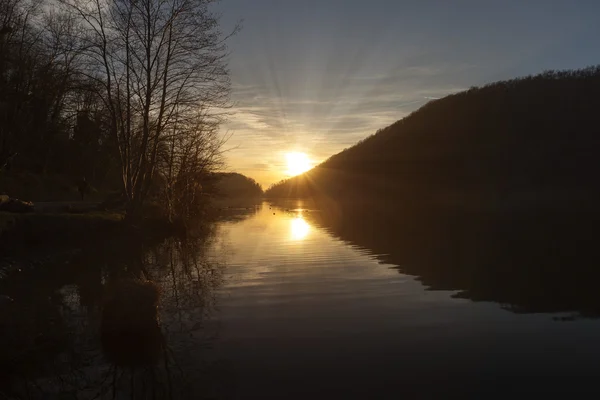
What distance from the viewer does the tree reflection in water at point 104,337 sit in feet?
29.2


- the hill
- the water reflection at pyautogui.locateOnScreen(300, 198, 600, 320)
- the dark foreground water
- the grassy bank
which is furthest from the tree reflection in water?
the hill

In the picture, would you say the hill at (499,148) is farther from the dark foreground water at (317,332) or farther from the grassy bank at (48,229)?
the dark foreground water at (317,332)

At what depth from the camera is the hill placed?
4454 inches

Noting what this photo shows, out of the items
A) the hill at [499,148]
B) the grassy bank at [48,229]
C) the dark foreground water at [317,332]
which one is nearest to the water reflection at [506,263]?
the dark foreground water at [317,332]

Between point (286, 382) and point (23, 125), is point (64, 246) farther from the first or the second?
point (23, 125)

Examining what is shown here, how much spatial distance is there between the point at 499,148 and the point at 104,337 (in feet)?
443

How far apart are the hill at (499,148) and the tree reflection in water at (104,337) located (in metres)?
90.8

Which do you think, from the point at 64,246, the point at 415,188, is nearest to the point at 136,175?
the point at 64,246

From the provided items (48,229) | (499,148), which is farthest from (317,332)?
(499,148)

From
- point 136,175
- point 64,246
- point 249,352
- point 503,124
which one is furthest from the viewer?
point 503,124

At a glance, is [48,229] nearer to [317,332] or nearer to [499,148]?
[317,332]

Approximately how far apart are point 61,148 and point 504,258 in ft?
180

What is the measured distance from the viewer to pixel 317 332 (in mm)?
12102

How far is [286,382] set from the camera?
905 cm
